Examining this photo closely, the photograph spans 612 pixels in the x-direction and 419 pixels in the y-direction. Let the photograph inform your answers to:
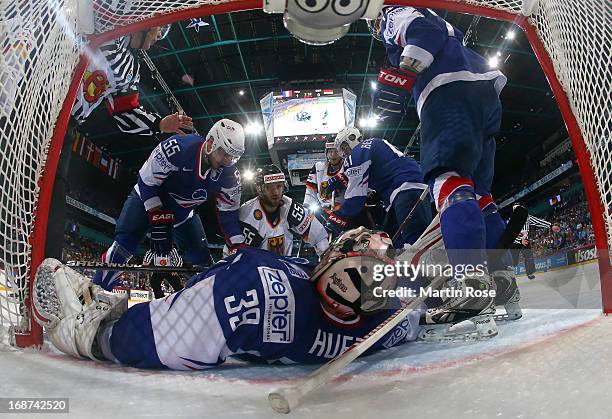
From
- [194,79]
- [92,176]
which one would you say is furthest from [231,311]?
[92,176]

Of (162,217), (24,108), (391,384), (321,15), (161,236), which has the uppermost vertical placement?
(321,15)

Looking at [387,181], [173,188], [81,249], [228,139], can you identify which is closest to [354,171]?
[387,181]

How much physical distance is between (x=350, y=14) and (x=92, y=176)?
1282cm

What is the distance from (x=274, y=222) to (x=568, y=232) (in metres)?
8.92

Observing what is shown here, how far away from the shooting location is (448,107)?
1.43 metres

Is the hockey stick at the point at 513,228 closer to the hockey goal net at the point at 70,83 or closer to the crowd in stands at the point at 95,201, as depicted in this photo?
the hockey goal net at the point at 70,83

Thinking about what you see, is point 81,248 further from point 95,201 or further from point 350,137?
point 350,137

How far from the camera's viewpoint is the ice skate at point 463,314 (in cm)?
117

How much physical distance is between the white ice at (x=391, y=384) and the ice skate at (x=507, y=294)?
0.31m

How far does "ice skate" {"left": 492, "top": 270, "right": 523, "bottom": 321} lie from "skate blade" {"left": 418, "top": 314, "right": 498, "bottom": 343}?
0.17 metres

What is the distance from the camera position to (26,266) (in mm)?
1287

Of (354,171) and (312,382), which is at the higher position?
(354,171)

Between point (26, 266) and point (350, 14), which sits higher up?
point (350, 14)

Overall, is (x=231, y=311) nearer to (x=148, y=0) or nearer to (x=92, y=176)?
(x=148, y=0)
